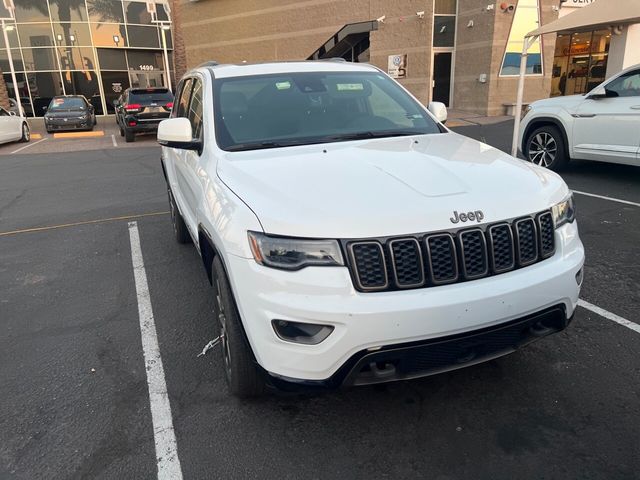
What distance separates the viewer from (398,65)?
71.4 feet

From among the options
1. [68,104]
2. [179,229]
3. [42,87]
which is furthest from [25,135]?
[179,229]

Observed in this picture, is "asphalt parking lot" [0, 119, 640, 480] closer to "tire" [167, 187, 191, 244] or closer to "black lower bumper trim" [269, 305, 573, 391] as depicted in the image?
"black lower bumper trim" [269, 305, 573, 391]

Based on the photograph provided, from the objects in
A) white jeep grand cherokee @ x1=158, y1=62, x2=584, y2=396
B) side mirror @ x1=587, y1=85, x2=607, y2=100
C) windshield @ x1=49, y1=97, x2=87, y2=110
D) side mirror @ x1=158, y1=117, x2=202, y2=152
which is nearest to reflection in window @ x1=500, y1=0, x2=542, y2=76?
side mirror @ x1=587, y1=85, x2=607, y2=100

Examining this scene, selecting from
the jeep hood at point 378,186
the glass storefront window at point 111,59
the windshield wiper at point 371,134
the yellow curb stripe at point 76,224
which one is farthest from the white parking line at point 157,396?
the glass storefront window at point 111,59

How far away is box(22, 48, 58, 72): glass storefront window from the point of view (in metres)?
26.9

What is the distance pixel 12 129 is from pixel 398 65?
14861mm

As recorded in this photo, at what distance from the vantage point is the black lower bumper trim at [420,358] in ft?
7.39

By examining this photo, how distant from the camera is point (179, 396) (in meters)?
3.01

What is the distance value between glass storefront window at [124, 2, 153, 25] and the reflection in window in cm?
2015

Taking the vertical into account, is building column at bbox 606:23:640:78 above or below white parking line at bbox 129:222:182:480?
above

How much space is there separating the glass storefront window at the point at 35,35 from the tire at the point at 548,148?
26.9 meters

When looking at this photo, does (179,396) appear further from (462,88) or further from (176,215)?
(462,88)

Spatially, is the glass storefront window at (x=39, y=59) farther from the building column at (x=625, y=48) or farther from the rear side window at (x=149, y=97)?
the building column at (x=625, y=48)

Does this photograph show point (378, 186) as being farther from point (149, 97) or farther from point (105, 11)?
point (105, 11)
